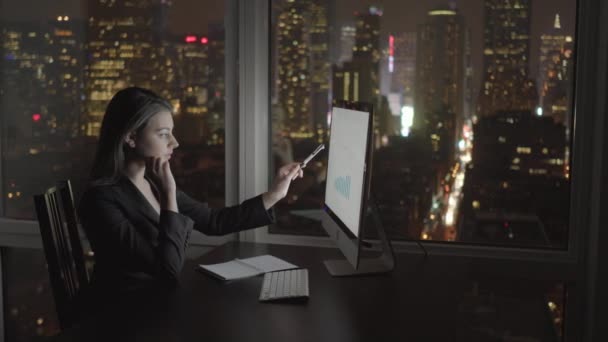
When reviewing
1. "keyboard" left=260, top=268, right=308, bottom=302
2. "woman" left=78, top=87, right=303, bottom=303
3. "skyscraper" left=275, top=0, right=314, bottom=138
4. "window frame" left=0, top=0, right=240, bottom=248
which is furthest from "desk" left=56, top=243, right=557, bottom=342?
"skyscraper" left=275, top=0, right=314, bottom=138

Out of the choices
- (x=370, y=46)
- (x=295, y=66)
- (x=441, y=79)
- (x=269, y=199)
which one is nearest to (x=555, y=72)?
(x=441, y=79)

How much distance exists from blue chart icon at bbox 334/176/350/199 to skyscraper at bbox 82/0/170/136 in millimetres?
1038

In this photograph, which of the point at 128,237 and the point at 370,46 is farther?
the point at 370,46

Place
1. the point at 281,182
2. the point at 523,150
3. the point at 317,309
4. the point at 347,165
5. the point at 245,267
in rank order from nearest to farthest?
the point at 317,309
the point at 347,165
the point at 245,267
the point at 281,182
the point at 523,150

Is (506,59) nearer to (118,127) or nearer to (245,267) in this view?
(245,267)

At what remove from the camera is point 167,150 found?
2020mm

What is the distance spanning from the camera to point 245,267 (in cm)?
206

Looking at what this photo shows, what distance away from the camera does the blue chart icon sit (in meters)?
1.93

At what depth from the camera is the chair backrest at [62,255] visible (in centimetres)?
189

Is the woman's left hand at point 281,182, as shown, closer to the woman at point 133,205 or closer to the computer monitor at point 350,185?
the computer monitor at point 350,185

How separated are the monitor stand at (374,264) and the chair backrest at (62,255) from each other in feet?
2.68

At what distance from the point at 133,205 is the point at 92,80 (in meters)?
1.07

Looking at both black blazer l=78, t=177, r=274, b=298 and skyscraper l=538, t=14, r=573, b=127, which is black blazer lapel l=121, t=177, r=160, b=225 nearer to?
black blazer l=78, t=177, r=274, b=298

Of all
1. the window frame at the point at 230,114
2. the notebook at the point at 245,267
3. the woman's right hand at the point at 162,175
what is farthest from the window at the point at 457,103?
the woman's right hand at the point at 162,175
